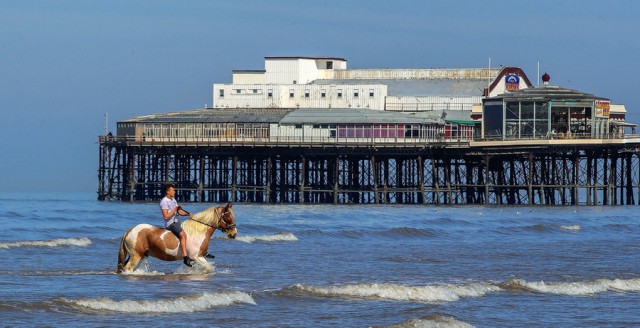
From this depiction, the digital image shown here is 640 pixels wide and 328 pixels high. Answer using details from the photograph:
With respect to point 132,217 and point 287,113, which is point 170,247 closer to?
point 132,217

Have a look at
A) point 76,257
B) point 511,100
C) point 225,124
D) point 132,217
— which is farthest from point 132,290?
point 225,124

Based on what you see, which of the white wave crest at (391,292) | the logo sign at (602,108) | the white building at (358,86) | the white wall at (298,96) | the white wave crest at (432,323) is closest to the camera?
the white wave crest at (432,323)

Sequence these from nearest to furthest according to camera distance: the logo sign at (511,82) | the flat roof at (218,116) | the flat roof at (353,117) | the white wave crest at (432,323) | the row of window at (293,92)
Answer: the white wave crest at (432,323) → the flat roof at (353,117) → the flat roof at (218,116) → the row of window at (293,92) → the logo sign at (511,82)

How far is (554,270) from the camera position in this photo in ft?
100

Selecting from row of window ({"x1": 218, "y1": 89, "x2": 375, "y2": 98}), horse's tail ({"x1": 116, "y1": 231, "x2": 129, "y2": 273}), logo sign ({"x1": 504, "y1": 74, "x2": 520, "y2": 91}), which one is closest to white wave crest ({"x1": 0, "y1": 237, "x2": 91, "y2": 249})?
horse's tail ({"x1": 116, "y1": 231, "x2": 129, "y2": 273})

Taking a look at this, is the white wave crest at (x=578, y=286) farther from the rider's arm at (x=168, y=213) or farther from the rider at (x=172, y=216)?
the rider's arm at (x=168, y=213)

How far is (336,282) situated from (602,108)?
6201 centimetres

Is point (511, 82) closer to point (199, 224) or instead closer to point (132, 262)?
point (199, 224)

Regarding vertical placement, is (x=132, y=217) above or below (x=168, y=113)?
below

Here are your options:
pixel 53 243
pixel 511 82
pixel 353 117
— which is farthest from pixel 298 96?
pixel 53 243

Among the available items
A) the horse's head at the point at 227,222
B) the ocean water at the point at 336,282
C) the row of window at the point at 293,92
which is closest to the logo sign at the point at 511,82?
the row of window at the point at 293,92

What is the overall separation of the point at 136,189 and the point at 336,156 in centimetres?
1369

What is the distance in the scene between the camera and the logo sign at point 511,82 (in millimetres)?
97312

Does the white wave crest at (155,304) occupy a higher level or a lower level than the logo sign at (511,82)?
lower
